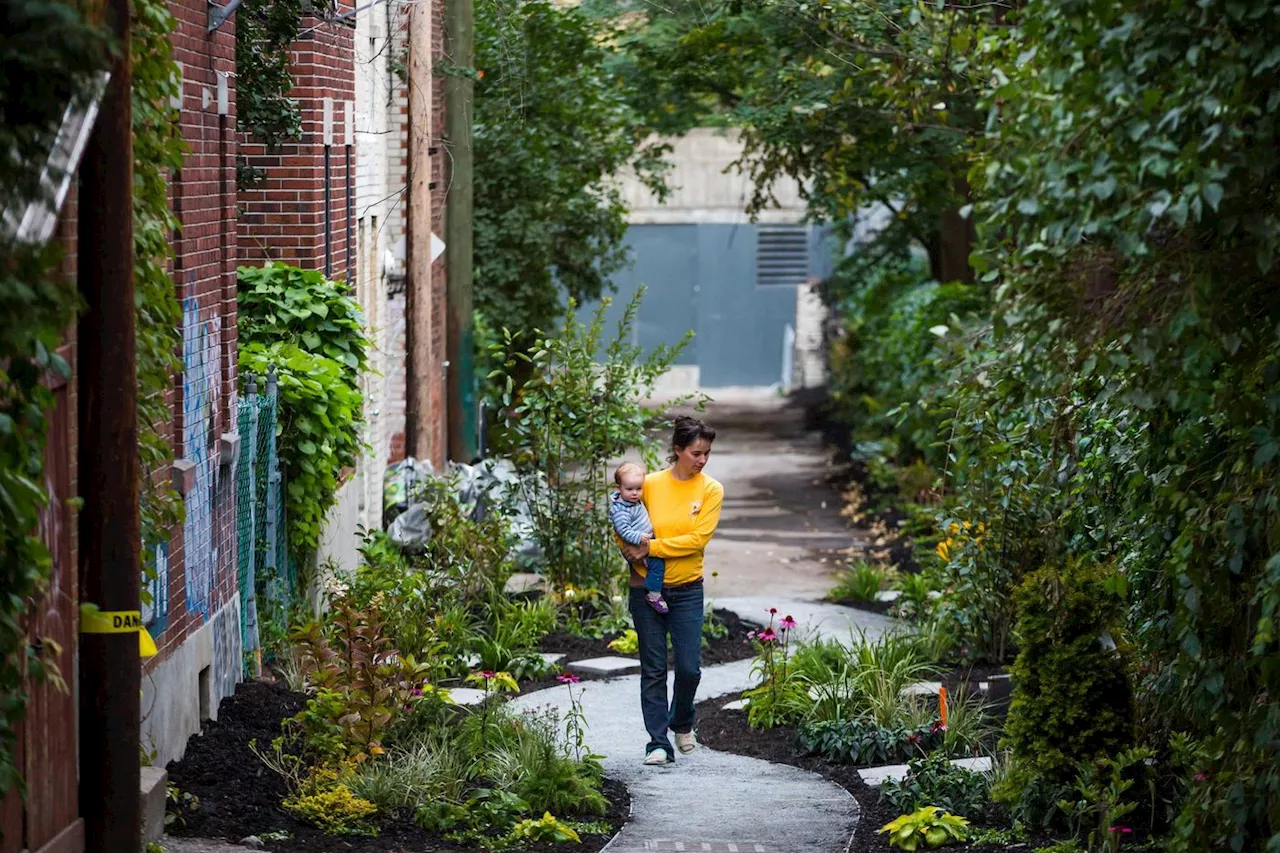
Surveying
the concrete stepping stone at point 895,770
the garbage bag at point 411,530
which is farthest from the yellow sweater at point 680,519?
the garbage bag at point 411,530

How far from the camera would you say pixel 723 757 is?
940 centimetres

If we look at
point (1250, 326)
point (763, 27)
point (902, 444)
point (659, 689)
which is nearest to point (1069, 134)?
point (1250, 326)

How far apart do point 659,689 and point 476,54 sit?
11.2 metres

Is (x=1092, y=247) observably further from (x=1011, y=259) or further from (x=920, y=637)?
(x=920, y=637)

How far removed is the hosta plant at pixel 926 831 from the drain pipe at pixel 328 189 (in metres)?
6.43

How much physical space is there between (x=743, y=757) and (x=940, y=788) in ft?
5.40

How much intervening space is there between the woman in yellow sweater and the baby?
0.04m

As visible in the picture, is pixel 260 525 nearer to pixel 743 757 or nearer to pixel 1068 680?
pixel 743 757

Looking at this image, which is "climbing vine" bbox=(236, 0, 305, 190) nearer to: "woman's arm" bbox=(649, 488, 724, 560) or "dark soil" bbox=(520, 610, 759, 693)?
"dark soil" bbox=(520, 610, 759, 693)

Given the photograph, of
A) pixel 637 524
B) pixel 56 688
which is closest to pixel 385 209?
pixel 637 524

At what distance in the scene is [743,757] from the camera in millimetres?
9422

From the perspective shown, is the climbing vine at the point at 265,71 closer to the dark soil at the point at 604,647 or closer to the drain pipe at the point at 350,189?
the drain pipe at the point at 350,189

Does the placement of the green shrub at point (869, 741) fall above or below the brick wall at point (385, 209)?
below

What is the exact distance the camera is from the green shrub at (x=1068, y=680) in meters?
7.19
